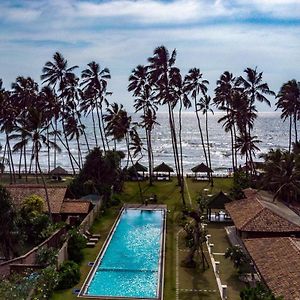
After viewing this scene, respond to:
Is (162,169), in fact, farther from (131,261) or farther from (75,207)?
(131,261)

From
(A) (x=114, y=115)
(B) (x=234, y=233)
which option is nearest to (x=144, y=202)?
(A) (x=114, y=115)

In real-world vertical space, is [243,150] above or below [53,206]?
above

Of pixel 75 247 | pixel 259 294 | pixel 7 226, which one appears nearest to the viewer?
pixel 259 294

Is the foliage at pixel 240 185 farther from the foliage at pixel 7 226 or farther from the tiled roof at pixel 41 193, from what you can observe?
the foliage at pixel 7 226

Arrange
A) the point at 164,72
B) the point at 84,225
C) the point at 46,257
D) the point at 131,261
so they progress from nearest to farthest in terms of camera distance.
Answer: the point at 46,257, the point at 131,261, the point at 84,225, the point at 164,72

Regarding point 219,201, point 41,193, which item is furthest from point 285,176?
point 41,193

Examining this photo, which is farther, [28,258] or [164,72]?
[164,72]

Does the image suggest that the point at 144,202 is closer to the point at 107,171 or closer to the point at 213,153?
the point at 107,171

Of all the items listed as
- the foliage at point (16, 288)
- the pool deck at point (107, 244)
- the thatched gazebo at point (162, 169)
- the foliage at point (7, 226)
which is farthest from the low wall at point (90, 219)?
the thatched gazebo at point (162, 169)
